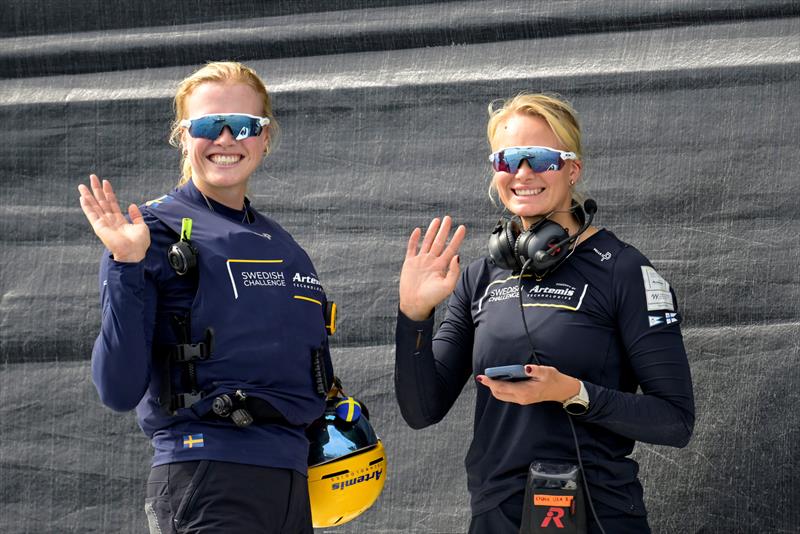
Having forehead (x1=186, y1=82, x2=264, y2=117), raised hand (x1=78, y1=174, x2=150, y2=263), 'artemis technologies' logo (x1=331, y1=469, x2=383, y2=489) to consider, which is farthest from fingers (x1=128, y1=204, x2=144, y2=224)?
'artemis technologies' logo (x1=331, y1=469, x2=383, y2=489)

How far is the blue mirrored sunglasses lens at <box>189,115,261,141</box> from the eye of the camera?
2.35m

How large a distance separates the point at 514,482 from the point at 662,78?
1311mm

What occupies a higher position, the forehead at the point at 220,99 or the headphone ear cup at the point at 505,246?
the forehead at the point at 220,99

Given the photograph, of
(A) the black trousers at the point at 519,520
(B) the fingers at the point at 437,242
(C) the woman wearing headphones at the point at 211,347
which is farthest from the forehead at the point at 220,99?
(A) the black trousers at the point at 519,520

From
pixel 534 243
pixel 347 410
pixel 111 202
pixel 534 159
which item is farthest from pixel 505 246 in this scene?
pixel 111 202

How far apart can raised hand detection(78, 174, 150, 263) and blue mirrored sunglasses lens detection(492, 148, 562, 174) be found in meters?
0.81

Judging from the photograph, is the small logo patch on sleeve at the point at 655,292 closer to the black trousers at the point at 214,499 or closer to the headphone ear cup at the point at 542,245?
the headphone ear cup at the point at 542,245

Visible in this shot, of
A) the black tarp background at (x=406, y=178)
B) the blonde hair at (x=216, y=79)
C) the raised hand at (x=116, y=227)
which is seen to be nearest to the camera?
the raised hand at (x=116, y=227)

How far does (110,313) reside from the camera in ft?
6.84

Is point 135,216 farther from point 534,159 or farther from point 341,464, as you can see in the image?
point 534,159

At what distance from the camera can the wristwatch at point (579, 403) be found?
7.29ft

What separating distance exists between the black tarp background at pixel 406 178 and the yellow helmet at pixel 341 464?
636 millimetres

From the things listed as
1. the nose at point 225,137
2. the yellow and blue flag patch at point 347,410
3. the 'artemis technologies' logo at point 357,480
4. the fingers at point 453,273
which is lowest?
the 'artemis technologies' logo at point 357,480

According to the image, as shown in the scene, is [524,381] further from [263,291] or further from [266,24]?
[266,24]
